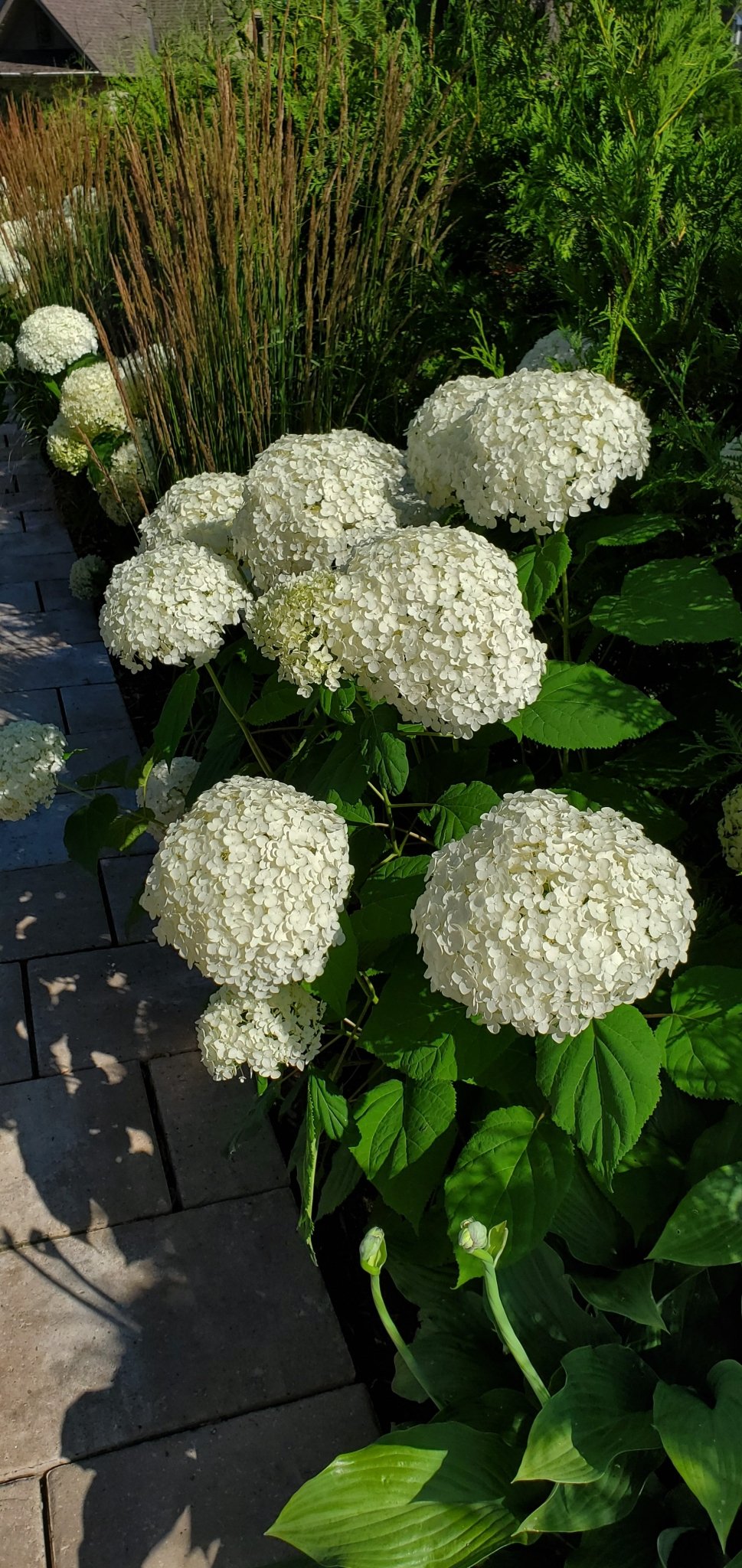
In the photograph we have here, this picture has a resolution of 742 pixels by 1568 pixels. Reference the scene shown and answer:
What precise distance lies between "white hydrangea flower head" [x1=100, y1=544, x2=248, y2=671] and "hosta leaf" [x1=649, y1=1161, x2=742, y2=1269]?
1.06 metres

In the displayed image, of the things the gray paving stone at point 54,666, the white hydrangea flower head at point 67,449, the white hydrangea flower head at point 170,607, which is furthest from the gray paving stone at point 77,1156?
the white hydrangea flower head at point 67,449

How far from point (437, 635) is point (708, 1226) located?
80 centimetres

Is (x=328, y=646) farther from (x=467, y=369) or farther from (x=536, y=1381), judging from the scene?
(x=467, y=369)

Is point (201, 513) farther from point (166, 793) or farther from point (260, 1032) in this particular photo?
point (260, 1032)

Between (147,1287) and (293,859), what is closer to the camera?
(293,859)

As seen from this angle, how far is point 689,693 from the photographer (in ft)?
6.36

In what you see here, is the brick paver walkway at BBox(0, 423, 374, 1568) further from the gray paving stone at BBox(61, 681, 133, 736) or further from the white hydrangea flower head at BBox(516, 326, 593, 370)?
the white hydrangea flower head at BBox(516, 326, 593, 370)

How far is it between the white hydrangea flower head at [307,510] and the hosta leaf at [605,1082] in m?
0.80

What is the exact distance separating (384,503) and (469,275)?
1.75 m

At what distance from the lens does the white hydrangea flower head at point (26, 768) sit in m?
2.17

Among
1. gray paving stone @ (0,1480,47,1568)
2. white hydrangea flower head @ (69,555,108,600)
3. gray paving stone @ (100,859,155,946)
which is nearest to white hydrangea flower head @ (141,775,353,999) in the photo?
gray paving stone @ (0,1480,47,1568)

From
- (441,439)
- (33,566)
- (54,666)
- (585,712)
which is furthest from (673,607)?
(33,566)

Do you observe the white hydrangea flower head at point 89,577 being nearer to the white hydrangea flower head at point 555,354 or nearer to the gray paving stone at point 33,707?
the gray paving stone at point 33,707

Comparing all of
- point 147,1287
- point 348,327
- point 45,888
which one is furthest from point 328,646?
point 348,327
